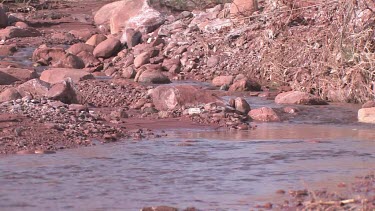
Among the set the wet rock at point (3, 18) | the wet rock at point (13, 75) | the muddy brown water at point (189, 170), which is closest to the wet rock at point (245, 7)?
the wet rock at point (13, 75)

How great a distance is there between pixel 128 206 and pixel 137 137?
3.01 meters

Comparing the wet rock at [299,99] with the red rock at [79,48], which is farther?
the red rock at [79,48]

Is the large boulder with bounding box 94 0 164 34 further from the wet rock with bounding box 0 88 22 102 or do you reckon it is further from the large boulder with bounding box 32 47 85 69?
the wet rock with bounding box 0 88 22 102

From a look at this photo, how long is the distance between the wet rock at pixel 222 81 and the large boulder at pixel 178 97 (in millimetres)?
3392

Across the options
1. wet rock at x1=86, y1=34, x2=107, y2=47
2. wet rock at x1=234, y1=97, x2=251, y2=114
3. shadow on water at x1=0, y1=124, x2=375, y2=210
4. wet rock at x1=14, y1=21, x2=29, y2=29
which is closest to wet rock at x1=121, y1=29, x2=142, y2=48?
wet rock at x1=86, y1=34, x2=107, y2=47

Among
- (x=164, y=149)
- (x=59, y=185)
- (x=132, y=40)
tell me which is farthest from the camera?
(x=132, y=40)

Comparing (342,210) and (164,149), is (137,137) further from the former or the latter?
(342,210)

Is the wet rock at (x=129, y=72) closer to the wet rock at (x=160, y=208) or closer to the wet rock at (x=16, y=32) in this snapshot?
the wet rock at (x=16, y=32)

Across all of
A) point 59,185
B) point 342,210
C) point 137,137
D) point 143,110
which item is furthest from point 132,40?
point 342,210

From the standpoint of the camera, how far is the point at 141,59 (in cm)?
1638

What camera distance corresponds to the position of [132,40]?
59.0ft

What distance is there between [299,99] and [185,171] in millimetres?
5212

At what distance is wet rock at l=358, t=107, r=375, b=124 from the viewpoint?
10.1 meters

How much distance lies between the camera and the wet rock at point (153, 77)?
14430 mm
